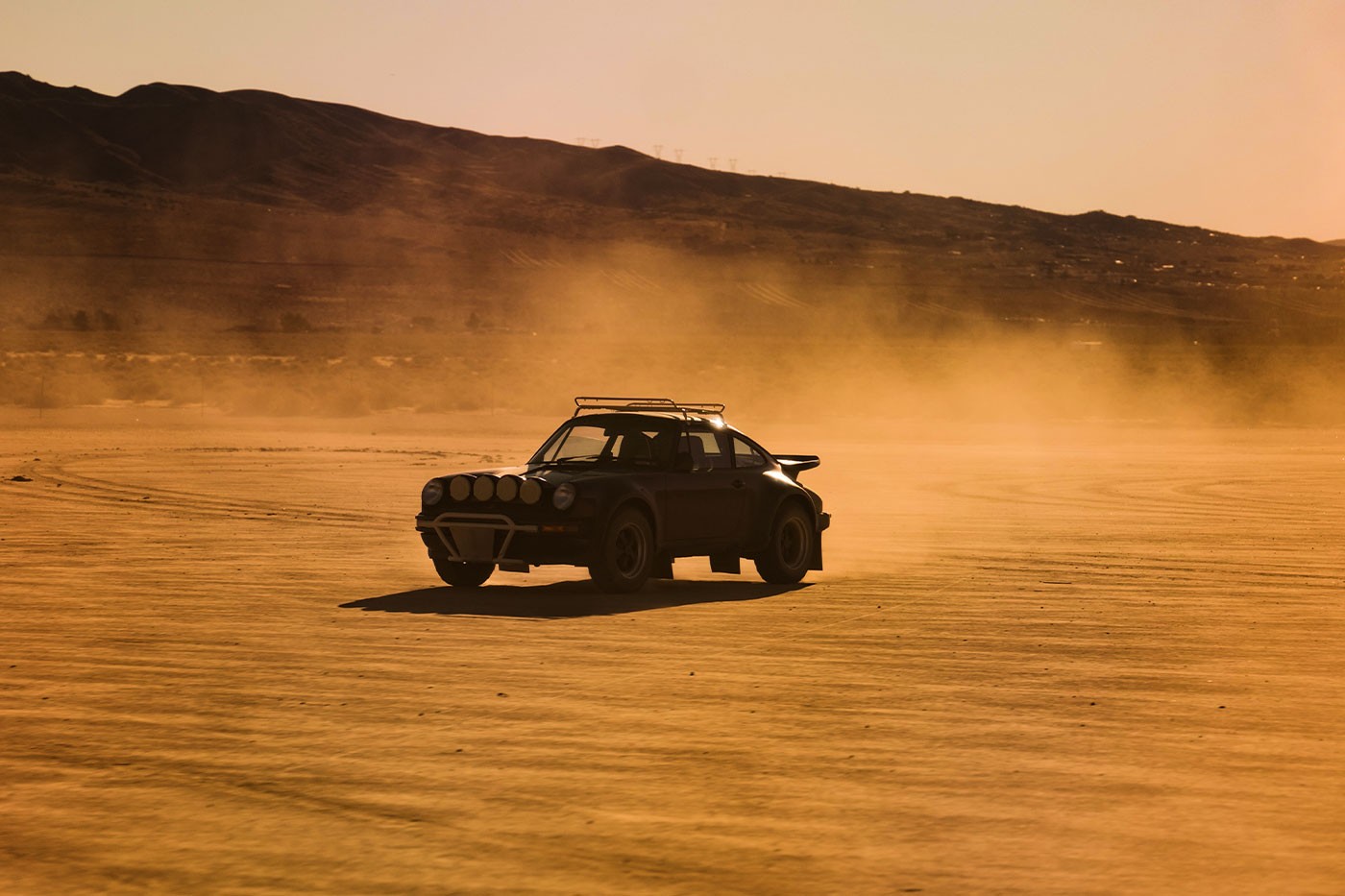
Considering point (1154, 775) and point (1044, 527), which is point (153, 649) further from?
point (1044, 527)

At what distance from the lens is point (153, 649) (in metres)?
12.1

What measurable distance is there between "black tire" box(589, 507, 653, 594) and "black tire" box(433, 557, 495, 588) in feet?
4.02

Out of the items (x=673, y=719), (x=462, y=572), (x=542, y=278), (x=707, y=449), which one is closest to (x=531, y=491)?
(x=462, y=572)

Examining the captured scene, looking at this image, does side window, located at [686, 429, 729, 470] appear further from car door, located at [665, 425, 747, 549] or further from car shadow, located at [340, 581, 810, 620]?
car shadow, located at [340, 581, 810, 620]

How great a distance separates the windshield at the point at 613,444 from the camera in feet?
53.8

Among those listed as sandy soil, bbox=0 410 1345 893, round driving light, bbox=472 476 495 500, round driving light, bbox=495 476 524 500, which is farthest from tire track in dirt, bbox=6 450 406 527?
round driving light, bbox=495 476 524 500

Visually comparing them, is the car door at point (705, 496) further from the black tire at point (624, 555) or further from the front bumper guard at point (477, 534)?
the front bumper guard at point (477, 534)

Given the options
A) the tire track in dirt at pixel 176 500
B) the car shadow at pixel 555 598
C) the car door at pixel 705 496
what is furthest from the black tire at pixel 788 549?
the tire track in dirt at pixel 176 500

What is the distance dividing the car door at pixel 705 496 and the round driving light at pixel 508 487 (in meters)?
1.32

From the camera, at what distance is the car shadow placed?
14633 millimetres

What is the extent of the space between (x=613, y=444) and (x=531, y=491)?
1.48 m

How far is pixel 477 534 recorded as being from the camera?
51.1 ft

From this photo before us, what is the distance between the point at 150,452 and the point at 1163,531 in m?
22.6

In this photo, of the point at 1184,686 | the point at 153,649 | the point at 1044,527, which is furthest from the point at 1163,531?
the point at 153,649
